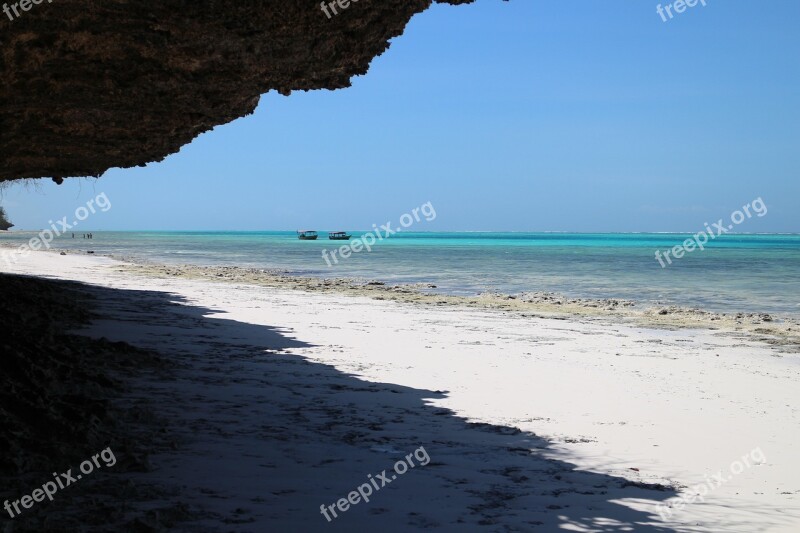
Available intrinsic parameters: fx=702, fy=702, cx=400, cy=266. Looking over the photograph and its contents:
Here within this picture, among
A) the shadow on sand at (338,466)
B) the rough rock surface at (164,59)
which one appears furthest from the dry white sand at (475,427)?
the rough rock surface at (164,59)

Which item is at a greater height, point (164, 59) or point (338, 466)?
point (164, 59)

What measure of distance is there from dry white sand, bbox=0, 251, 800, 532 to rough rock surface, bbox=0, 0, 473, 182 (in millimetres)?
2709

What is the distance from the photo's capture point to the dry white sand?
4.44m

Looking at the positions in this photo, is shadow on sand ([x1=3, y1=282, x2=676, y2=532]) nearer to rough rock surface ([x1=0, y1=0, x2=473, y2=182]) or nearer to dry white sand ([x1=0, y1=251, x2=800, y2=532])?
dry white sand ([x1=0, y1=251, x2=800, y2=532])

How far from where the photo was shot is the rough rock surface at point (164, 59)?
4.00 meters

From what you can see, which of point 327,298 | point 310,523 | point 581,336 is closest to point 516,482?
point 310,523

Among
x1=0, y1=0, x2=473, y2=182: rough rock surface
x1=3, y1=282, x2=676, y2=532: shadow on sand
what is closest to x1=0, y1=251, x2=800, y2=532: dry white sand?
x1=3, y1=282, x2=676, y2=532: shadow on sand

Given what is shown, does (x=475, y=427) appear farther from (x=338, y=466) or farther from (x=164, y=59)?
(x=164, y=59)

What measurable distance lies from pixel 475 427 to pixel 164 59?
412cm

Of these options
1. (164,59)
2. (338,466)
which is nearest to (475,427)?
(338,466)

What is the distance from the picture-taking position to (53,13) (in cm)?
383

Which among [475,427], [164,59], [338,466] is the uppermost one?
[164,59]

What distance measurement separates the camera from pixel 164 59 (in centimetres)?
470

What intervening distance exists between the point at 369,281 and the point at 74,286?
12311 mm
